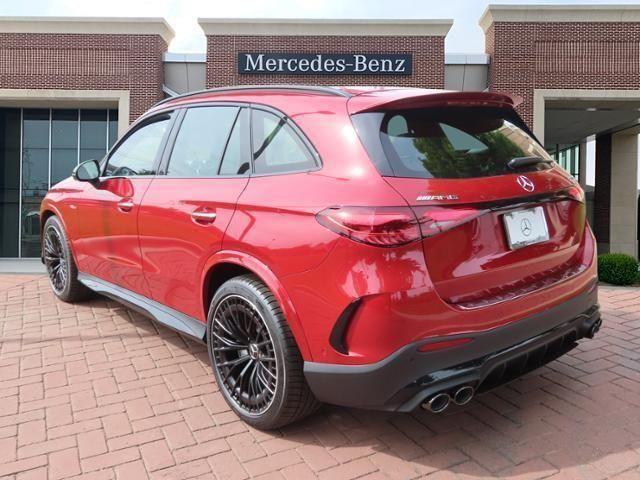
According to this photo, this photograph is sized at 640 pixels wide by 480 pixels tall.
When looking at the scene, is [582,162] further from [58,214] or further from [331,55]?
[58,214]

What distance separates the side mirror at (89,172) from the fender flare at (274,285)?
6.62 ft

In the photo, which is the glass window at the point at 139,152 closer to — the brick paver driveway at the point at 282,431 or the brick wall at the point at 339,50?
the brick paver driveway at the point at 282,431

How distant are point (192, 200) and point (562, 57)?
621 inches

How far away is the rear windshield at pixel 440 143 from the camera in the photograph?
238 cm

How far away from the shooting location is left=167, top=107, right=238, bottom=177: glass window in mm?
3184

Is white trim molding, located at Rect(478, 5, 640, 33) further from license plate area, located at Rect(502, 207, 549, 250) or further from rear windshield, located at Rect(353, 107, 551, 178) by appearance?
license plate area, located at Rect(502, 207, 549, 250)

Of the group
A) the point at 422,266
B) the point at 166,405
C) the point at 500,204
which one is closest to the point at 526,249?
the point at 500,204

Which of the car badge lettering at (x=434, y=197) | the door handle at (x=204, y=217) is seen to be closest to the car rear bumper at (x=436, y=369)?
the car badge lettering at (x=434, y=197)

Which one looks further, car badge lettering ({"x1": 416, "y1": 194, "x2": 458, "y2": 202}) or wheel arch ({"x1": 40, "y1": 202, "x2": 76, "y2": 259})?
wheel arch ({"x1": 40, "y1": 202, "x2": 76, "y2": 259})

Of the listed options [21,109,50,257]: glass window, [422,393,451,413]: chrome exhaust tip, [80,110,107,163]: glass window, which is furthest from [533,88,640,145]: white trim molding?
[21,109,50,257]: glass window

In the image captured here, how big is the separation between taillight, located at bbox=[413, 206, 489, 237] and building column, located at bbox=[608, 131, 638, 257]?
22.7 metres

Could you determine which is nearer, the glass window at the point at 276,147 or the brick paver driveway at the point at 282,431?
the brick paver driveway at the point at 282,431

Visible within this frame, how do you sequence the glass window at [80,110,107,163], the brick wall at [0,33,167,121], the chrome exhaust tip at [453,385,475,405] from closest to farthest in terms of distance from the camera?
1. the chrome exhaust tip at [453,385,475,405]
2. the brick wall at [0,33,167,121]
3. the glass window at [80,110,107,163]

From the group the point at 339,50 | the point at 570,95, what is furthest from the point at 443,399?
the point at 570,95
